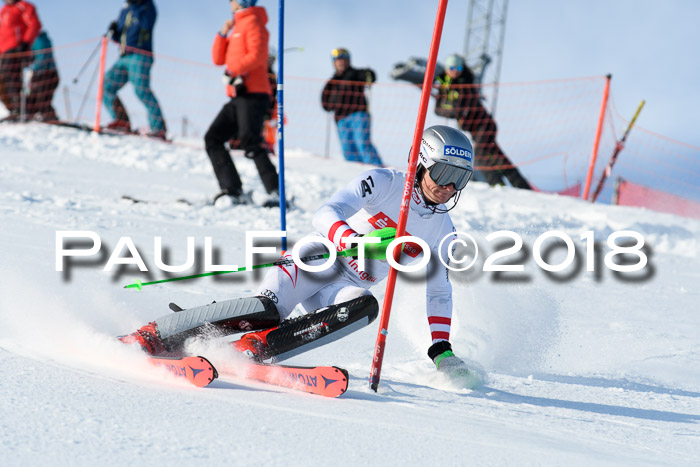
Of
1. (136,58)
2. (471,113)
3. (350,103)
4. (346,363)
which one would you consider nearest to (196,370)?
(346,363)

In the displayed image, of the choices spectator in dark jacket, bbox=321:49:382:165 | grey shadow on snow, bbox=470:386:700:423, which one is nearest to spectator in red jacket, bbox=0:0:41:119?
spectator in dark jacket, bbox=321:49:382:165

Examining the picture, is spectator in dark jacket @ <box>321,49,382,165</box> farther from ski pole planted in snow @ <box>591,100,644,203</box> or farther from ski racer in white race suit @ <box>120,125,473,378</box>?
ski racer in white race suit @ <box>120,125,473,378</box>

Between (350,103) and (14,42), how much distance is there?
561 cm

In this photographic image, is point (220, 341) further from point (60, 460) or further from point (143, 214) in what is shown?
point (143, 214)

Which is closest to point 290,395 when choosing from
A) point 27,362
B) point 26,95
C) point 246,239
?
point 27,362

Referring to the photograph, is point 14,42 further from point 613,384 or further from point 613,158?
point 613,384

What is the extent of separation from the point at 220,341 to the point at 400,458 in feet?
4.82

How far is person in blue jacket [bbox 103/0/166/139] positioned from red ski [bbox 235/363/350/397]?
311 inches

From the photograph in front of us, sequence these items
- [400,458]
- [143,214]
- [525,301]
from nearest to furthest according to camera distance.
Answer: [400,458], [525,301], [143,214]

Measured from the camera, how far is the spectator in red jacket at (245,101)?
297 inches

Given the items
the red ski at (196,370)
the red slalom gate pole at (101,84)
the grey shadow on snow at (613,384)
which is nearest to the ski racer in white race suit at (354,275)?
the red ski at (196,370)

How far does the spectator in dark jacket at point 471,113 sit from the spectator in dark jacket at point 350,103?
45.7 inches

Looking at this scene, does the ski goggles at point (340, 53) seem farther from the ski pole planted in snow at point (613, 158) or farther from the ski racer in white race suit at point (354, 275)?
the ski racer in white race suit at point (354, 275)

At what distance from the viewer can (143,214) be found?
24.0ft
